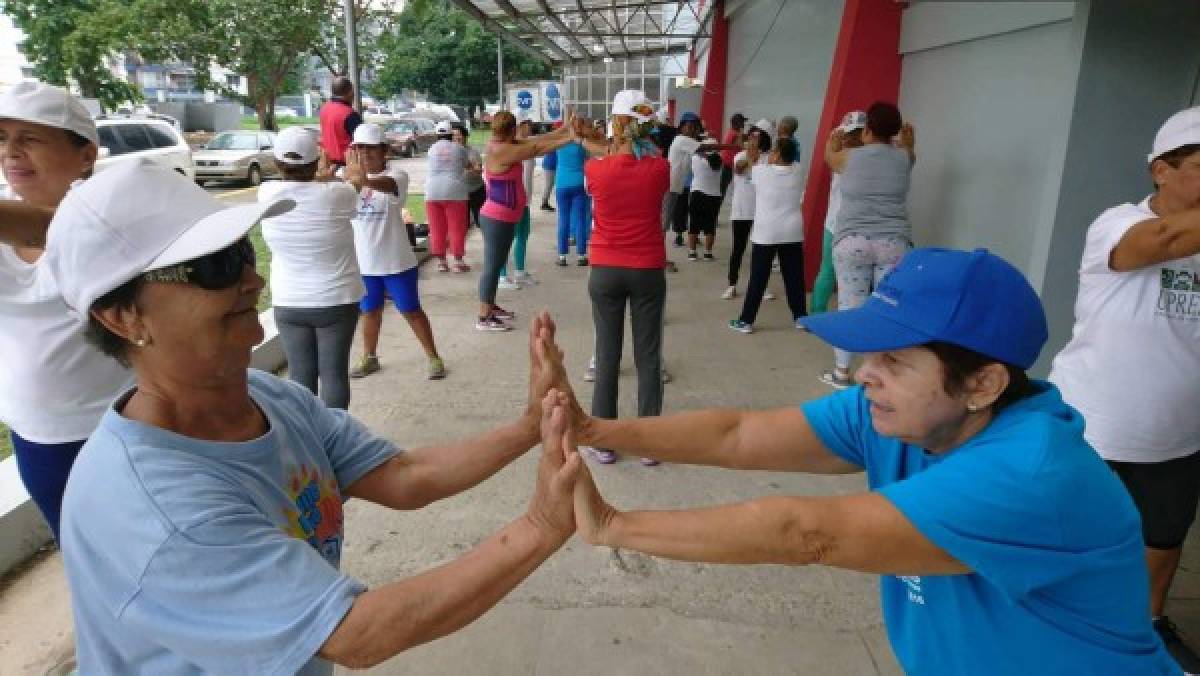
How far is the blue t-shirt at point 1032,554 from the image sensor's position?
1153 mm

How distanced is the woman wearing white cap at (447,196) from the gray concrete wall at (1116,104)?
569cm

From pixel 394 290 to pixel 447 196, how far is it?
3.31 meters

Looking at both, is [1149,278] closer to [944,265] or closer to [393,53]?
[944,265]

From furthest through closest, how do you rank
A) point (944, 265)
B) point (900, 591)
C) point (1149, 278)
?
point (1149, 278) < point (900, 591) < point (944, 265)

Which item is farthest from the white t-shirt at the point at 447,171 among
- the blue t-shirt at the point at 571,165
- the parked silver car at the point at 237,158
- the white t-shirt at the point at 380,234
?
the parked silver car at the point at 237,158

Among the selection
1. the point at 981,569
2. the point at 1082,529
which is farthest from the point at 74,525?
the point at 1082,529

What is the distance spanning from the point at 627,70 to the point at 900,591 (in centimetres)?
2957

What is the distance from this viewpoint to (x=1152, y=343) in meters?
2.21

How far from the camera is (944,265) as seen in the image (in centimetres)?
126

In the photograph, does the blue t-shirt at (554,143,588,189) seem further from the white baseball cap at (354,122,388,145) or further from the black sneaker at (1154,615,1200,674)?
the black sneaker at (1154,615,1200,674)

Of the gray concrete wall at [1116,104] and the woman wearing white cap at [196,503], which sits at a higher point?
the gray concrete wall at [1116,104]

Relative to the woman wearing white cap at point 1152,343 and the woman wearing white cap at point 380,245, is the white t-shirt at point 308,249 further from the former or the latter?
the woman wearing white cap at point 1152,343

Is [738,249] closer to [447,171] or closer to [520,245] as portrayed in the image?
[520,245]

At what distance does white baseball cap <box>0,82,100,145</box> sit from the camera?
2135 mm
